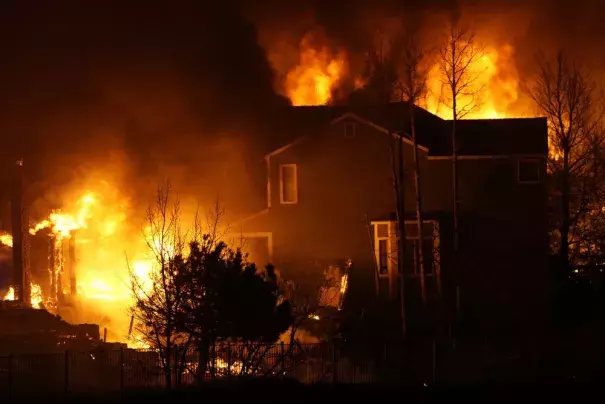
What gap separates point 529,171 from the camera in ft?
108

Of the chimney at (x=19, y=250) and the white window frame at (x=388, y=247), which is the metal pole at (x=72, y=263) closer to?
the chimney at (x=19, y=250)

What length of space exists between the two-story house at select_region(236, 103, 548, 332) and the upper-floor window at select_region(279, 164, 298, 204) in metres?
0.04

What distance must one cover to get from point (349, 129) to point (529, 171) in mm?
6879

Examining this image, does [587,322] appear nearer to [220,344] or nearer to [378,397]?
[378,397]

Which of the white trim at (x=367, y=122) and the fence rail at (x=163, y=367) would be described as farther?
the white trim at (x=367, y=122)

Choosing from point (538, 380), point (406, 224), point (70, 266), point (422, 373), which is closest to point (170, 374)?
point (422, 373)

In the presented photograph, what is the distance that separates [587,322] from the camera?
28.6 meters

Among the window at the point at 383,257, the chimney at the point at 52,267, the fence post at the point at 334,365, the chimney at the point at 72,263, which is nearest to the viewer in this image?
the fence post at the point at 334,365

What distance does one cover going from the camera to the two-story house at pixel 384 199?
1271 inches

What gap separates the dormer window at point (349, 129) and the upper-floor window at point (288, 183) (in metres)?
2.34

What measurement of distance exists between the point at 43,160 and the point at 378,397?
25225 millimetres

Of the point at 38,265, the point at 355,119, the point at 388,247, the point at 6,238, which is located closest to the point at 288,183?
the point at 355,119

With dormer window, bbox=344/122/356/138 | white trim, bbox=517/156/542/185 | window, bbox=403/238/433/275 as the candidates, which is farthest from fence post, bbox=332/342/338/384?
white trim, bbox=517/156/542/185

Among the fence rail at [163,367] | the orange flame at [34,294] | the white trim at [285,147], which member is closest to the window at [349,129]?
the white trim at [285,147]
